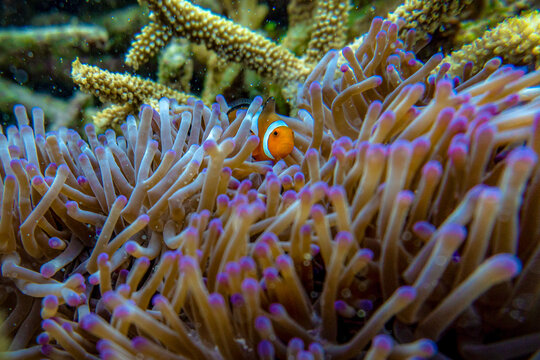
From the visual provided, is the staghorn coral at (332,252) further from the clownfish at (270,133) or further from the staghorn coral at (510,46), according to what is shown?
the staghorn coral at (510,46)

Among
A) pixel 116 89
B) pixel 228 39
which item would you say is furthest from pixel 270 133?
pixel 116 89

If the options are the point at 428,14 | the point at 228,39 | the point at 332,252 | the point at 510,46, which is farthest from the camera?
the point at 228,39

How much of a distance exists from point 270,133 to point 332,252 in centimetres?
67

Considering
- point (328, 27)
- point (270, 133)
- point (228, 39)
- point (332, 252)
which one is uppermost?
point (228, 39)

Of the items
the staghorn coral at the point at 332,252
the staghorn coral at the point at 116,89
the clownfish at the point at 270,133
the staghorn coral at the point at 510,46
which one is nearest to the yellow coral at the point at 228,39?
the staghorn coral at the point at 116,89

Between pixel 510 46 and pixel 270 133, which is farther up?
pixel 270 133

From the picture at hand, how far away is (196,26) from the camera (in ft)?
6.55

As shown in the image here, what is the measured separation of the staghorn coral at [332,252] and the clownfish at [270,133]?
149 mm

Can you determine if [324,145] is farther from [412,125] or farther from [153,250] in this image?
[153,250]

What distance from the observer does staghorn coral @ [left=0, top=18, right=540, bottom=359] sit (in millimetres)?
692

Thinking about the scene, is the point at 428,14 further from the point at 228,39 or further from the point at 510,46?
the point at 228,39

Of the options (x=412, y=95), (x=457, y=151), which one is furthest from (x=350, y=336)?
(x=412, y=95)

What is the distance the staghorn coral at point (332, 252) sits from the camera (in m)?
0.69

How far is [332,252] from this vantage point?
2.65ft
